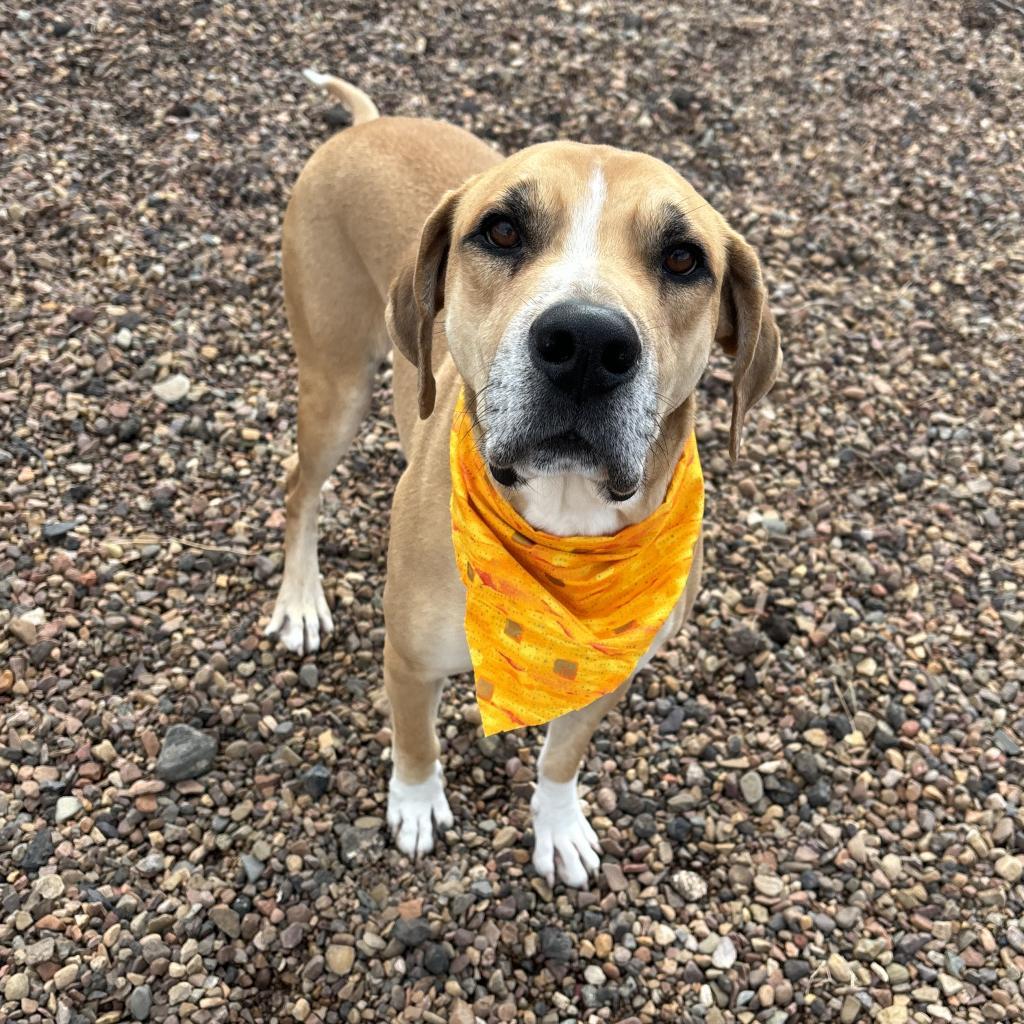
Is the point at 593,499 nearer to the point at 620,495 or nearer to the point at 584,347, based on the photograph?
the point at 620,495

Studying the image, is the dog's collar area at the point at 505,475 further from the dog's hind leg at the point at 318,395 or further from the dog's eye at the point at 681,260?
the dog's hind leg at the point at 318,395

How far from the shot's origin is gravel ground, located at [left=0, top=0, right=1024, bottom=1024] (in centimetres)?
373

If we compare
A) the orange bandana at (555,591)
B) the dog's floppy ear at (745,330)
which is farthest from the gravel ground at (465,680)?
the dog's floppy ear at (745,330)

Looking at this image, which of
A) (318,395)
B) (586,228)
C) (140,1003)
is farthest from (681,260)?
(140,1003)

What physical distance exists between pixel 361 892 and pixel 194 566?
5.79 feet

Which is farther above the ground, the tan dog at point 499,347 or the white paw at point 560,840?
the tan dog at point 499,347

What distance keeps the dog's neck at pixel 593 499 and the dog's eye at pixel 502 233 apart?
2.25ft

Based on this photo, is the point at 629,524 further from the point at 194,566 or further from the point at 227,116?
the point at 227,116

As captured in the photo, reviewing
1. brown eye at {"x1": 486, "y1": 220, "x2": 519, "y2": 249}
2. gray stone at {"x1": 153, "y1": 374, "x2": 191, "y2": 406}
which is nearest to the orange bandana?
brown eye at {"x1": 486, "y1": 220, "x2": 519, "y2": 249}

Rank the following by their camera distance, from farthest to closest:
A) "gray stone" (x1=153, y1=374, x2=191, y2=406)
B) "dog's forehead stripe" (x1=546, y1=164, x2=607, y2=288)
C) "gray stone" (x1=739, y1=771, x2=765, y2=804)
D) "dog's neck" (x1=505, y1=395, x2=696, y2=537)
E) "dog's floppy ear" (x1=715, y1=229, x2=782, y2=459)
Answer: "gray stone" (x1=153, y1=374, x2=191, y2=406) → "gray stone" (x1=739, y1=771, x2=765, y2=804) → "dog's floppy ear" (x1=715, y1=229, x2=782, y2=459) → "dog's neck" (x1=505, y1=395, x2=696, y2=537) → "dog's forehead stripe" (x1=546, y1=164, x2=607, y2=288)

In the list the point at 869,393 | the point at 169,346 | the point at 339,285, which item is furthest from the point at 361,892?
the point at 869,393

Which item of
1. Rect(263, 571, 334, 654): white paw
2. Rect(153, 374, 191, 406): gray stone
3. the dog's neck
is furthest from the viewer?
Rect(153, 374, 191, 406): gray stone

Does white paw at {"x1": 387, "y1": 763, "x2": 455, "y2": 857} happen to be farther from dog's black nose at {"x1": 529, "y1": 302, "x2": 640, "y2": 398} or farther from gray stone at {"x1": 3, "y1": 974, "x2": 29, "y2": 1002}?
dog's black nose at {"x1": 529, "y1": 302, "x2": 640, "y2": 398}

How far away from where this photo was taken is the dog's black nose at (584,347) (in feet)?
7.79
